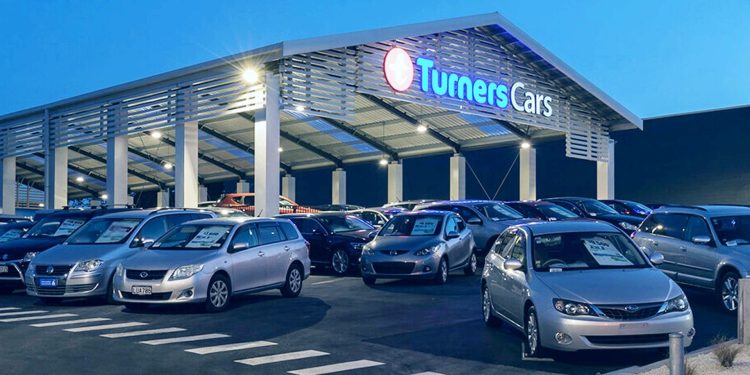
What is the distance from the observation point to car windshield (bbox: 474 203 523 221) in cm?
2029

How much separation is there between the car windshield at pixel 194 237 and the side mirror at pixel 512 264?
576 centimetres

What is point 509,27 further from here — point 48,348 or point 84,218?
point 48,348

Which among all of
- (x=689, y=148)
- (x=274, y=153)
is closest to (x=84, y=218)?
(x=274, y=153)

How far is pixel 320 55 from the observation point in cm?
2331

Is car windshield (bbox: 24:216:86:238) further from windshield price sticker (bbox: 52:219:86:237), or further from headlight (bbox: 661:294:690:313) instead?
headlight (bbox: 661:294:690:313)

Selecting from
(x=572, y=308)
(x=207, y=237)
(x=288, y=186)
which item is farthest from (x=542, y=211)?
(x=288, y=186)

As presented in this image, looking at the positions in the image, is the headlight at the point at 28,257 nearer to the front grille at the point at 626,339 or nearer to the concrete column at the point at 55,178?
the front grille at the point at 626,339

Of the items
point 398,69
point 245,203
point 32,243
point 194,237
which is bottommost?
point 32,243

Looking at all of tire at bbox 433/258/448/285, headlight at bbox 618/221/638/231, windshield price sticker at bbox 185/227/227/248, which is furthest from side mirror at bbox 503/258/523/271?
headlight at bbox 618/221/638/231

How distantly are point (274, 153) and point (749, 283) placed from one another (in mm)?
15577

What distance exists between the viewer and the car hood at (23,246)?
1593 cm

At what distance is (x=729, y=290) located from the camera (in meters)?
12.0

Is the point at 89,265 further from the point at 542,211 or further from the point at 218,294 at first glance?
the point at 542,211

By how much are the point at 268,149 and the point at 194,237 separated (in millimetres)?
8630
